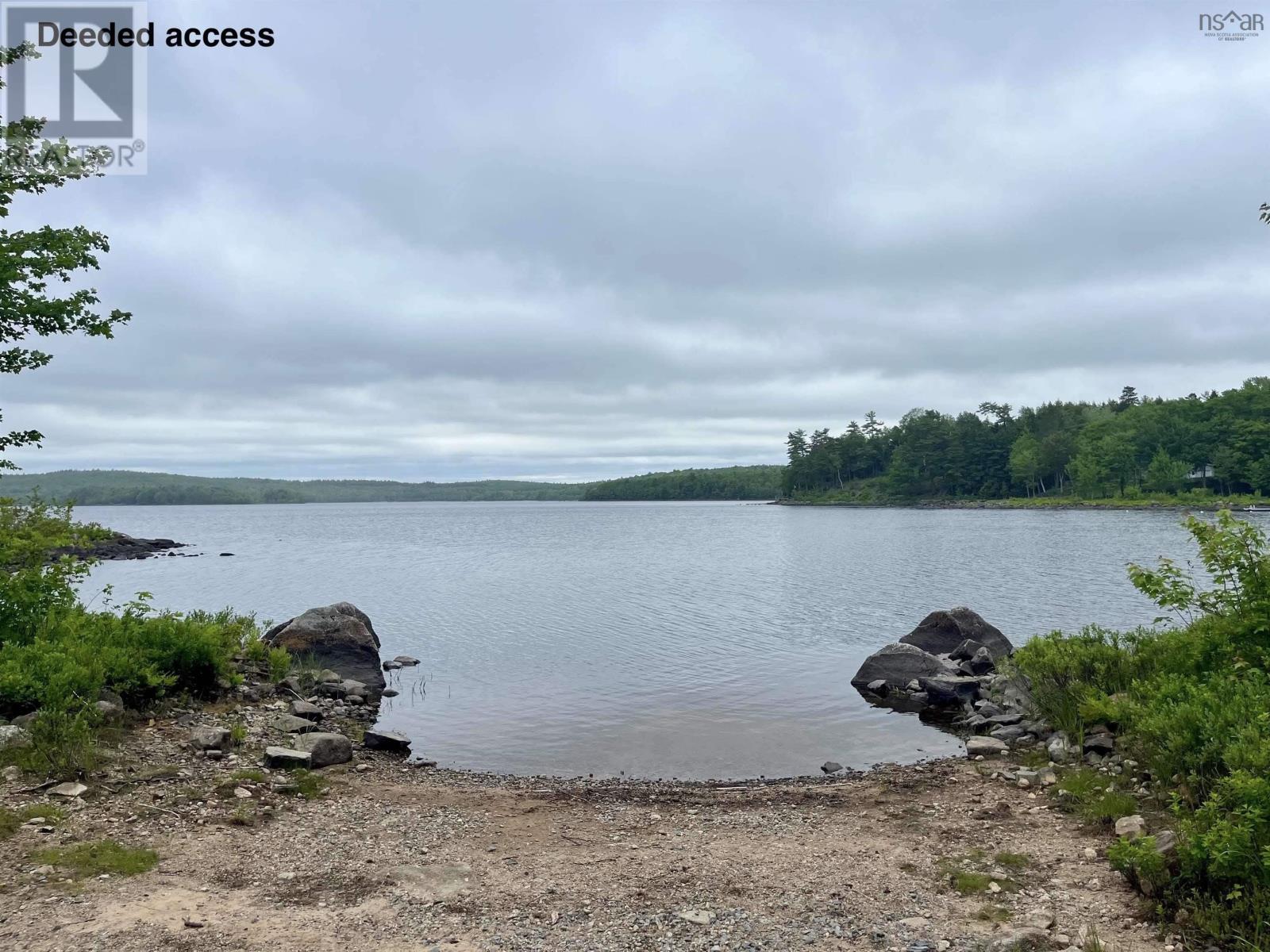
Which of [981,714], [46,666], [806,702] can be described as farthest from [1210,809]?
[46,666]

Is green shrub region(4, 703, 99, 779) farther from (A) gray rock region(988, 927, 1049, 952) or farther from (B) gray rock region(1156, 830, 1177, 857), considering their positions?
(B) gray rock region(1156, 830, 1177, 857)

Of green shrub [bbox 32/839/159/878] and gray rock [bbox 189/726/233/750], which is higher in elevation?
green shrub [bbox 32/839/159/878]

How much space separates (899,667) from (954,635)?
4.07 m

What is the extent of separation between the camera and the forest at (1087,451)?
132 meters

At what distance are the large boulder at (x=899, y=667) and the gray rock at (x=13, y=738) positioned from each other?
19.1 meters

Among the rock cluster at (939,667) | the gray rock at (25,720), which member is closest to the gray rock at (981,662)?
the rock cluster at (939,667)

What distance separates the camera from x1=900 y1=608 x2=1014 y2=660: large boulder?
2480 cm

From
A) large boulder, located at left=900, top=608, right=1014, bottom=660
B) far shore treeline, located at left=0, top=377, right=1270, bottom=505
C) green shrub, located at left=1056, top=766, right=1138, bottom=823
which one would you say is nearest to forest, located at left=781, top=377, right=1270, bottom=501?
far shore treeline, located at left=0, top=377, right=1270, bottom=505

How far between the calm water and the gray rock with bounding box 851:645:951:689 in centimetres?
75

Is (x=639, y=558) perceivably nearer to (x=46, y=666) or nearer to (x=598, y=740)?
(x=598, y=740)

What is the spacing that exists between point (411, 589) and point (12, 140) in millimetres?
37460

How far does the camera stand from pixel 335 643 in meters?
23.5

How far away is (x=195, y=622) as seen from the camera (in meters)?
17.2

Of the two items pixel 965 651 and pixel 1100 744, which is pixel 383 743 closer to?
pixel 1100 744
